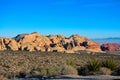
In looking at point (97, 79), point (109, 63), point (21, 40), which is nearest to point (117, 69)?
point (109, 63)

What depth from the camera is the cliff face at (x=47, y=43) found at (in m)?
100

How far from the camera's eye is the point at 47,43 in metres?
116

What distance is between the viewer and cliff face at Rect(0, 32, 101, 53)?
329ft

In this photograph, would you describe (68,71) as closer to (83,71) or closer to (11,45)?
(83,71)

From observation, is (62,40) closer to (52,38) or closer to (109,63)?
(52,38)

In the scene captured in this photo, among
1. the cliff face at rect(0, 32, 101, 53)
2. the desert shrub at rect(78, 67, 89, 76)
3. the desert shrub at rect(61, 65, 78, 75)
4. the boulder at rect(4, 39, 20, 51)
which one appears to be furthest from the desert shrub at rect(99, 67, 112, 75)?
the boulder at rect(4, 39, 20, 51)

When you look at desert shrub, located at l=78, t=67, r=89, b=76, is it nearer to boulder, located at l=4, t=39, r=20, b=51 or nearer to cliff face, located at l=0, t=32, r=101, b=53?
cliff face, located at l=0, t=32, r=101, b=53

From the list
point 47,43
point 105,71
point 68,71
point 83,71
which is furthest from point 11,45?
point 105,71

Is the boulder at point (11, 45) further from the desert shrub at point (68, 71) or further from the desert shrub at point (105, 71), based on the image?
the desert shrub at point (105, 71)

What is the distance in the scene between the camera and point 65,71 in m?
31.6

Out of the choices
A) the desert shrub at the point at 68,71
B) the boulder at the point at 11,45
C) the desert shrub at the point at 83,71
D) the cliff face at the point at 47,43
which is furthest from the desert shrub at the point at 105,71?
the boulder at the point at 11,45

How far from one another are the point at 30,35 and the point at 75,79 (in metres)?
89.7

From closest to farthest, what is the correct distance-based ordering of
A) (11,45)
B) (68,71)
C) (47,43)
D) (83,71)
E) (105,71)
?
(105,71), (68,71), (83,71), (11,45), (47,43)

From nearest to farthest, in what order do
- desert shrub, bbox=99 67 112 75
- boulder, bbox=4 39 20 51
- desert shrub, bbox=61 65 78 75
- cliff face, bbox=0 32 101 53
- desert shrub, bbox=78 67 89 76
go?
desert shrub, bbox=99 67 112 75, desert shrub, bbox=61 65 78 75, desert shrub, bbox=78 67 89 76, boulder, bbox=4 39 20 51, cliff face, bbox=0 32 101 53
